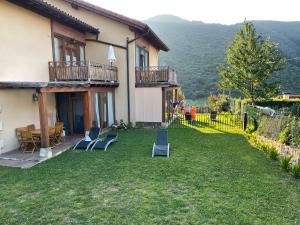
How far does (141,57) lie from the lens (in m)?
18.1

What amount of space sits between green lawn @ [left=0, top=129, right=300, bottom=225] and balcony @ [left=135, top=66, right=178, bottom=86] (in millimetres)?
6627

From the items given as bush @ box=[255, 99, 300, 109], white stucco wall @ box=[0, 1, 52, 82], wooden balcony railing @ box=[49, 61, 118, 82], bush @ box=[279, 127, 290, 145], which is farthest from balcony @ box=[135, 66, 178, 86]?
bush @ box=[255, 99, 300, 109]

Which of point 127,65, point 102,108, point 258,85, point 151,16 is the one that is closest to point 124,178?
point 102,108

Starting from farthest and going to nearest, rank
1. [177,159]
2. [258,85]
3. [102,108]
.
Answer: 1. [258,85]
2. [102,108]
3. [177,159]

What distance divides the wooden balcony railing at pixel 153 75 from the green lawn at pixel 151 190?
21.9ft

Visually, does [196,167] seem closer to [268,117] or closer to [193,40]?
[268,117]

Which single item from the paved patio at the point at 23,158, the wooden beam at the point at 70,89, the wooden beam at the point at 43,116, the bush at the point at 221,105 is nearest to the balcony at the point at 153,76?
the wooden beam at the point at 70,89

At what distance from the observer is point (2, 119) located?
1011cm

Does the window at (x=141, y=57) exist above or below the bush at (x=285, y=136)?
above

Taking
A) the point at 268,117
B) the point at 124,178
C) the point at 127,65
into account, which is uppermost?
the point at 127,65

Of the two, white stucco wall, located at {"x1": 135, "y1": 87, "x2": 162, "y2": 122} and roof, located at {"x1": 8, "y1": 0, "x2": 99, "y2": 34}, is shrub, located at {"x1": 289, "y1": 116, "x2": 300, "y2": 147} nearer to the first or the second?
white stucco wall, located at {"x1": 135, "y1": 87, "x2": 162, "y2": 122}

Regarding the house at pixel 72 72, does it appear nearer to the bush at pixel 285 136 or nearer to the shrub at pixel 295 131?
the bush at pixel 285 136

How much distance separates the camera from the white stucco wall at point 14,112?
402 inches

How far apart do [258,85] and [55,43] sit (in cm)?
1470
